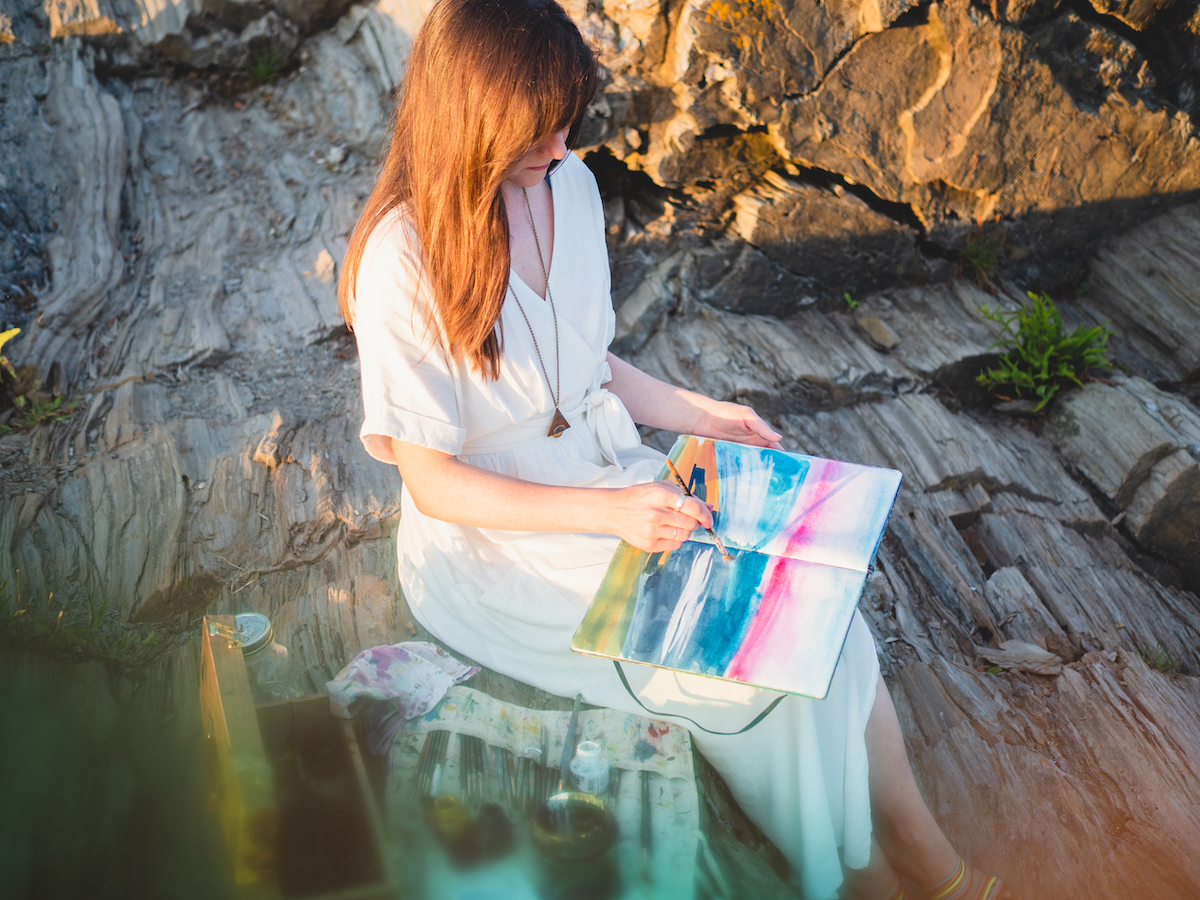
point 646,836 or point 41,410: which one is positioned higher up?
point 646,836

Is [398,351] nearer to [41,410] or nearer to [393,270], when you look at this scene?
[393,270]

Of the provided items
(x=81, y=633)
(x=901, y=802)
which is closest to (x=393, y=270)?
(x=81, y=633)

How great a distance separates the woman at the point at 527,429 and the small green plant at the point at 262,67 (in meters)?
3.53

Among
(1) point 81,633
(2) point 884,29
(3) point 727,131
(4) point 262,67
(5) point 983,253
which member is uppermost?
(2) point 884,29

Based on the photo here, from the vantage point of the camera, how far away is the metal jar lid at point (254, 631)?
8.94ft

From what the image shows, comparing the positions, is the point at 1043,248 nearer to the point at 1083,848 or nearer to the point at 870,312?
the point at 870,312

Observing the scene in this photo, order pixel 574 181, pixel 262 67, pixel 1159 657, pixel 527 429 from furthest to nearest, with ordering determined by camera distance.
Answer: pixel 262 67 < pixel 1159 657 < pixel 574 181 < pixel 527 429

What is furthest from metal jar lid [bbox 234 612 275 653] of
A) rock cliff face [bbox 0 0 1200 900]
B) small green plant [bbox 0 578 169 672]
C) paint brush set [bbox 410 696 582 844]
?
paint brush set [bbox 410 696 582 844]

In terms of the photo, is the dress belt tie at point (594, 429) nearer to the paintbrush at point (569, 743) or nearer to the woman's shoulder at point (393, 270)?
the woman's shoulder at point (393, 270)

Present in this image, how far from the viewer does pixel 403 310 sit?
2.17 meters

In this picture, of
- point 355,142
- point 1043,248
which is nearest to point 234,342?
point 355,142

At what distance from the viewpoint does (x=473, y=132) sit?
2.00 metres

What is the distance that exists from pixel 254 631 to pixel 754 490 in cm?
174

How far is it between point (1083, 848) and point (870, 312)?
2978 millimetres
